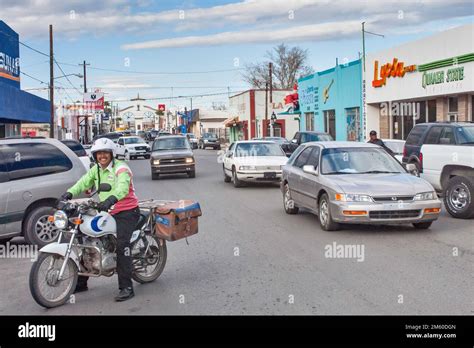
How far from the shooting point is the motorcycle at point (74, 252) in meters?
6.37

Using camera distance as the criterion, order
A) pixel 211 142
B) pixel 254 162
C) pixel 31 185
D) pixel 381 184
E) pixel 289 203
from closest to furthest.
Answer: pixel 31 185 → pixel 381 184 → pixel 289 203 → pixel 254 162 → pixel 211 142

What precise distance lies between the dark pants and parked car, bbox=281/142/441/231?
14.7 ft

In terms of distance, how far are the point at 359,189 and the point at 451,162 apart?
3.30m

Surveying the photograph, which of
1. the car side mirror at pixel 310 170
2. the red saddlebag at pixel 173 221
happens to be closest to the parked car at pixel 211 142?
the car side mirror at pixel 310 170

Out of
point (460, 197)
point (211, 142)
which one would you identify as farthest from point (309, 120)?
point (460, 197)

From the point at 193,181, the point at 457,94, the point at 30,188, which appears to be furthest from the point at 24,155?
the point at 457,94

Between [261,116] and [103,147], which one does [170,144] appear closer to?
[103,147]

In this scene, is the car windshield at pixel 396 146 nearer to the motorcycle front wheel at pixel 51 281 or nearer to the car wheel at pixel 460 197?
the car wheel at pixel 460 197

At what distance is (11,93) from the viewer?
28453 millimetres

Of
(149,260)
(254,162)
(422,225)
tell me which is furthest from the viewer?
(254,162)

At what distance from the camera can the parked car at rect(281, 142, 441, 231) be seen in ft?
32.9
